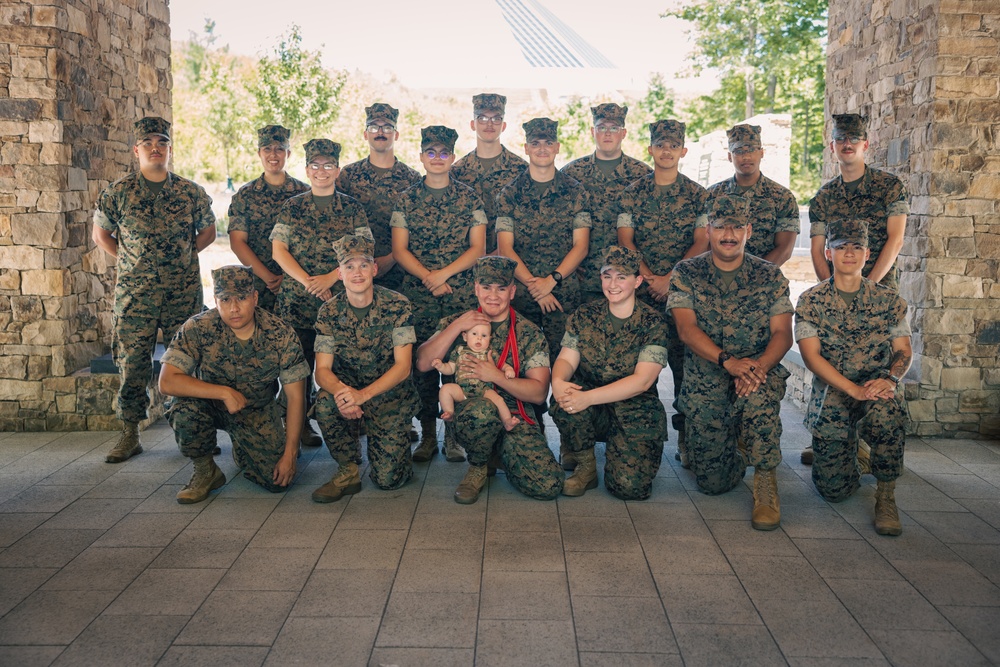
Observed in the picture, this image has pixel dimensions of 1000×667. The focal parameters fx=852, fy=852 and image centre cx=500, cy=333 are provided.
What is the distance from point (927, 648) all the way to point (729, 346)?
74.4 inches

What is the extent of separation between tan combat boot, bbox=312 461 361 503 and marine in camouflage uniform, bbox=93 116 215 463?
59.1 inches

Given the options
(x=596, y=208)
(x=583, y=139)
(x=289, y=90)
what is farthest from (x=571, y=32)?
(x=596, y=208)

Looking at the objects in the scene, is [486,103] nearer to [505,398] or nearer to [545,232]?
[545,232]

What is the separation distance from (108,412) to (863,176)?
16.7ft

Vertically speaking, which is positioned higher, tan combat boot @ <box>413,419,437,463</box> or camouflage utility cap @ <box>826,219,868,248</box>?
camouflage utility cap @ <box>826,219,868,248</box>

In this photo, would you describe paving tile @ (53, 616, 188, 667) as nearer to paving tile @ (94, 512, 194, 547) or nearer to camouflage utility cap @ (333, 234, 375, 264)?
paving tile @ (94, 512, 194, 547)

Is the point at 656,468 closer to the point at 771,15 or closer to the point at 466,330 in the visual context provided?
the point at 466,330

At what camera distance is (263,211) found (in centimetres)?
538

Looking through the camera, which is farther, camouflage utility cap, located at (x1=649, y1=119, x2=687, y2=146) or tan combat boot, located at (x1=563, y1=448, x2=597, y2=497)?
camouflage utility cap, located at (x1=649, y1=119, x2=687, y2=146)

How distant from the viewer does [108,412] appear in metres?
5.76

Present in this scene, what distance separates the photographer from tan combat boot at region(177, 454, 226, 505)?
435 centimetres

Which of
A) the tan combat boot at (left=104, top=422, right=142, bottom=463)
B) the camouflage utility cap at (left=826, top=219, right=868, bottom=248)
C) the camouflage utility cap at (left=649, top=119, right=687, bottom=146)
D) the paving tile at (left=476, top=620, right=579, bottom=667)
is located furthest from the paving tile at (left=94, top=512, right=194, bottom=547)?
the camouflage utility cap at (left=826, top=219, right=868, bottom=248)

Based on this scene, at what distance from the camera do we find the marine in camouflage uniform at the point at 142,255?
5.12 m

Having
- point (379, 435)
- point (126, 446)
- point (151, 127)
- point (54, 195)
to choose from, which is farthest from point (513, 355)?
point (54, 195)
